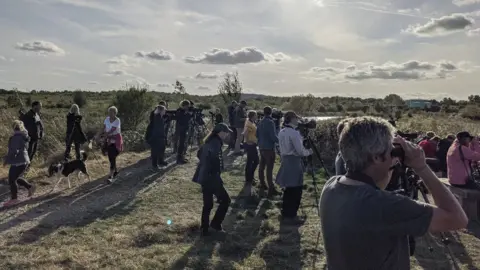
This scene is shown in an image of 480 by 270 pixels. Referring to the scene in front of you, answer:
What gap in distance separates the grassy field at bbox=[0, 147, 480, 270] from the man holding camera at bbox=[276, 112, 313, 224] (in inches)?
18.6

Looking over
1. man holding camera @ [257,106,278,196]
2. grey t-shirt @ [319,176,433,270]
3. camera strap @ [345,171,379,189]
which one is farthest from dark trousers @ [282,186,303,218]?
camera strap @ [345,171,379,189]

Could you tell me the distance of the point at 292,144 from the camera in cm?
802

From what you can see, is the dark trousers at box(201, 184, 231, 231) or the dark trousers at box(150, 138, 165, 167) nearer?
the dark trousers at box(201, 184, 231, 231)

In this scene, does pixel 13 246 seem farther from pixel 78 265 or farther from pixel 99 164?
pixel 99 164

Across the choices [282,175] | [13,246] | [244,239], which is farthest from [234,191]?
[13,246]

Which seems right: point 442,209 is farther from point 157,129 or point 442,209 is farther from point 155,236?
point 157,129

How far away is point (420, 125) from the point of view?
757 inches

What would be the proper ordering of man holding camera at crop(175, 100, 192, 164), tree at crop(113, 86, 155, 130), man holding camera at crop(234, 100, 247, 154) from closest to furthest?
man holding camera at crop(175, 100, 192, 164), man holding camera at crop(234, 100, 247, 154), tree at crop(113, 86, 155, 130)

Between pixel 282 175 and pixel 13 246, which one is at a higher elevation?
pixel 282 175

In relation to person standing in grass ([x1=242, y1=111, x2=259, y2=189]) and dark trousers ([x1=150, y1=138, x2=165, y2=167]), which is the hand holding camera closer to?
person standing in grass ([x1=242, y1=111, x2=259, y2=189])

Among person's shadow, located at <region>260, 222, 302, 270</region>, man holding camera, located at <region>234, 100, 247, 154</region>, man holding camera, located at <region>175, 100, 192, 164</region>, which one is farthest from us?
man holding camera, located at <region>234, 100, 247, 154</region>

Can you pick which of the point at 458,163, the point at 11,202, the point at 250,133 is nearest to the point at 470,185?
the point at 458,163

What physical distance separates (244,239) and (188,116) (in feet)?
21.3

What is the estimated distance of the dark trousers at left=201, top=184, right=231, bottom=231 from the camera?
714 cm
